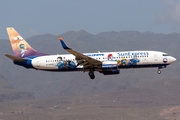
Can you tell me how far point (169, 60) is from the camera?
11750 cm

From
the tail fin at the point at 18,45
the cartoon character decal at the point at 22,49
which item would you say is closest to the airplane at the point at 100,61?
the tail fin at the point at 18,45

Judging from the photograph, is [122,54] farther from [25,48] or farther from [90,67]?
[25,48]

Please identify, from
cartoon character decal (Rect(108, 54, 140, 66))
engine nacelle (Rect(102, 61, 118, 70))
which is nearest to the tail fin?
engine nacelle (Rect(102, 61, 118, 70))

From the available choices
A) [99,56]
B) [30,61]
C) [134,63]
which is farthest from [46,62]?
[134,63]

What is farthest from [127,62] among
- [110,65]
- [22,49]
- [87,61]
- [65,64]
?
[22,49]

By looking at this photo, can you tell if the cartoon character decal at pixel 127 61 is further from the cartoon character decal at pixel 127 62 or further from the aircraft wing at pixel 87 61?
the aircraft wing at pixel 87 61

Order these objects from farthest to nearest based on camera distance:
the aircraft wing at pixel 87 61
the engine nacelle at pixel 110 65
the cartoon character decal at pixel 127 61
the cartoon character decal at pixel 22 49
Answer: the cartoon character decal at pixel 22 49 < the cartoon character decal at pixel 127 61 < the engine nacelle at pixel 110 65 < the aircraft wing at pixel 87 61

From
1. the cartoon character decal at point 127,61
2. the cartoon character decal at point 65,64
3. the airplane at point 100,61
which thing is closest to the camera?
the airplane at point 100,61

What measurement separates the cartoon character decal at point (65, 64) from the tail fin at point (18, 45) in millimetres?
9576

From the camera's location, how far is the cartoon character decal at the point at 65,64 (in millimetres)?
117938

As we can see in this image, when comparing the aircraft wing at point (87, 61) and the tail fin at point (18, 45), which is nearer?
the aircraft wing at point (87, 61)

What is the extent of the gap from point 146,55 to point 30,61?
25.6 meters

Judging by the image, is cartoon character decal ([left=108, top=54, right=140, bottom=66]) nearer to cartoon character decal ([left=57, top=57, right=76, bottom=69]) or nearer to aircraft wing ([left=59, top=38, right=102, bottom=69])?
aircraft wing ([left=59, top=38, right=102, bottom=69])

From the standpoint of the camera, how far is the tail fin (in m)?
127
